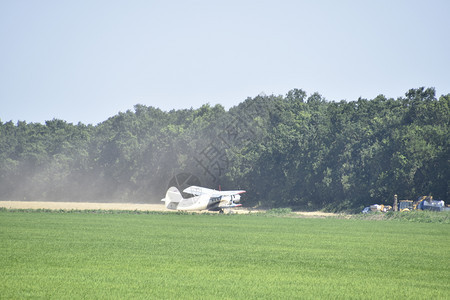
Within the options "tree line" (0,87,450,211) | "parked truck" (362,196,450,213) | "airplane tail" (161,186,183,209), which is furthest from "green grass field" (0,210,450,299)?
"tree line" (0,87,450,211)

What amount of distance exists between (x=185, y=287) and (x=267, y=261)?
6839 mm

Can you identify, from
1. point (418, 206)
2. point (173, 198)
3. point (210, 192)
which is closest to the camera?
point (173, 198)

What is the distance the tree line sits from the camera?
72.4m

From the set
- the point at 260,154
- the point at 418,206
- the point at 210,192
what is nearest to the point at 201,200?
the point at 210,192

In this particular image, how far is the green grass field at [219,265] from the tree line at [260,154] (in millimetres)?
35150

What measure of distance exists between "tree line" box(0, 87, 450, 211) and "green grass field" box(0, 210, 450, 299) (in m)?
35.1

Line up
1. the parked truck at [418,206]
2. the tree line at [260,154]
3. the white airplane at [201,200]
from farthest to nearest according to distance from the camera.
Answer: the tree line at [260,154] → the white airplane at [201,200] → the parked truck at [418,206]

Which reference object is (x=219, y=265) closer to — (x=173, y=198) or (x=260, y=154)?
(x=173, y=198)

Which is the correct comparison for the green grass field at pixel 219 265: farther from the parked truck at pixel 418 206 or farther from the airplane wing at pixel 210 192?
the airplane wing at pixel 210 192

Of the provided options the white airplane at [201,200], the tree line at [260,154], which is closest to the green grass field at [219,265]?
the white airplane at [201,200]

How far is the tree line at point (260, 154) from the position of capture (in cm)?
7238

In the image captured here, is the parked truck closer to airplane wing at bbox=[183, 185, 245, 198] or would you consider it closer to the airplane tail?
airplane wing at bbox=[183, 185, 245, 198]

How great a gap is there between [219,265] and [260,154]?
7126 cm

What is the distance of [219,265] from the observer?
78.0 ft
